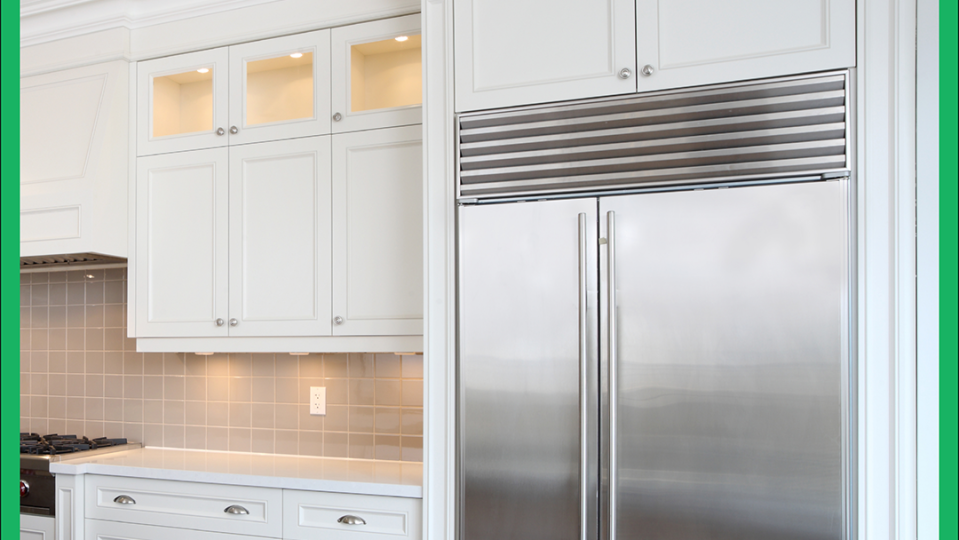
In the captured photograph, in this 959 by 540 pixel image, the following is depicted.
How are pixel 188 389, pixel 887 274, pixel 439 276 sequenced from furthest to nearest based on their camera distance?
pixel 188 389, pixel 439 276, pixel 887 274

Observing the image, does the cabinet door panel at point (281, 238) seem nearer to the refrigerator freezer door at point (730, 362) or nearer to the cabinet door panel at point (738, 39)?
the refrigerator freezer door at point (730, 362)

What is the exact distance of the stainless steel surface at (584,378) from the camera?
1.88 metres

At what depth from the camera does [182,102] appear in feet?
9.42

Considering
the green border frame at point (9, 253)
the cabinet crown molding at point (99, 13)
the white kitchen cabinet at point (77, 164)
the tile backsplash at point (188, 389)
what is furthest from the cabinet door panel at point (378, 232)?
the green border frame at point (9, 253)

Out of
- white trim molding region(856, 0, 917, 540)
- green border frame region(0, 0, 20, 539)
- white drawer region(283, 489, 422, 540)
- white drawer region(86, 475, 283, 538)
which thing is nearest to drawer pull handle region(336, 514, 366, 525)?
white drawer region(283, 489, 422, 540)

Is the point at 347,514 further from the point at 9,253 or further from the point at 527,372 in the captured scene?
the point at 9,253

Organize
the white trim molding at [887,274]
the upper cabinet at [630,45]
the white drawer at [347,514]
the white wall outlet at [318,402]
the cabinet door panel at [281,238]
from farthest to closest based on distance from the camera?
1. the white wall outlet at [318,402]
2. the cabinet door panel at [281,238]
3. the white drawer at [347,514]
4. the upper cabinet at [630,45]
5. the white trim molding at [887,274]

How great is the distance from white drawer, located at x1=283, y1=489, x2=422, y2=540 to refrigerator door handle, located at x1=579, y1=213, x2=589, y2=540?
56 cm

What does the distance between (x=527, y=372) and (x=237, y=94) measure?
1.62 meters

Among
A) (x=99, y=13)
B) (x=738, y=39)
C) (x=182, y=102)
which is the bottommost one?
(x=738, y=39)

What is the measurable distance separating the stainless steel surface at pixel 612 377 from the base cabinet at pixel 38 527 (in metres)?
2.12

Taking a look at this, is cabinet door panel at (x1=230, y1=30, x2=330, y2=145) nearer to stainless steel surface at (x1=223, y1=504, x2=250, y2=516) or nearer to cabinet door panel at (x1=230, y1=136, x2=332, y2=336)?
cabinet door panel at (x1=230, y1=136, x2=332, y2=336)

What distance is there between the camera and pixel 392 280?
2410 mm

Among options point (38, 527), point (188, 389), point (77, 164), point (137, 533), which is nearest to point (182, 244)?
point (77, 164)
